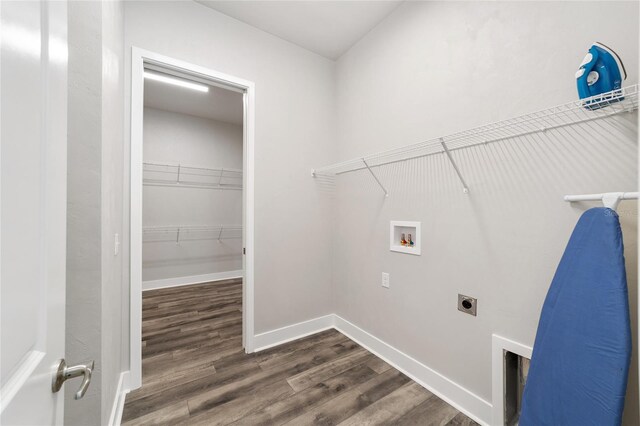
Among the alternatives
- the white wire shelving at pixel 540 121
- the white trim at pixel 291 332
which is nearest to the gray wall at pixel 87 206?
the white trim at pixel 291 332

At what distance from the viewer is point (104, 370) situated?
1091 mm

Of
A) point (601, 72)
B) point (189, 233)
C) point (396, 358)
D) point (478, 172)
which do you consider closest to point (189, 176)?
point (189, 233)

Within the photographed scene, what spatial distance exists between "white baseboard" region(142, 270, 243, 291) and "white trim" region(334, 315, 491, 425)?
9.49ft

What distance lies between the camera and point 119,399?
5.02 ft

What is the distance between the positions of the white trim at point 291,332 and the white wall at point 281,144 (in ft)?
0.19

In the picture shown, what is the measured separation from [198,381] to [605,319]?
7.06 feet

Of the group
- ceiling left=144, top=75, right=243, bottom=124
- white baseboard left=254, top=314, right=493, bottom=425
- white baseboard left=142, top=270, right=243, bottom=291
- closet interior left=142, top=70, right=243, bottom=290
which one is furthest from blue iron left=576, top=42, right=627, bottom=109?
white baseboard left=142, top=270, right=243, bottom=291

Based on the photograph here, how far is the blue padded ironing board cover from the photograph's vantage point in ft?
2.74

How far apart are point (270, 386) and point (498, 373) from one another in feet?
4.44

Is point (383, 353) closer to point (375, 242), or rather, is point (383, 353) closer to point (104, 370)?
point (375, 242)

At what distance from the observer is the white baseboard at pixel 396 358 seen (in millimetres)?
1486

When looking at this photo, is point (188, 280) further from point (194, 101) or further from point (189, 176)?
point (194, 101)

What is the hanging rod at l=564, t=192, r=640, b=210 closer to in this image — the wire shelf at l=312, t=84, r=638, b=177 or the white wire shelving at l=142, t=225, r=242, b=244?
the wire shelf at l=312, t=84, r=638, b=177

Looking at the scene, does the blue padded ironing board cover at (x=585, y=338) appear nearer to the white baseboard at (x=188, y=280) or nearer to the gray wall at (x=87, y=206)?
the gray wall at (x=87, y=206)
